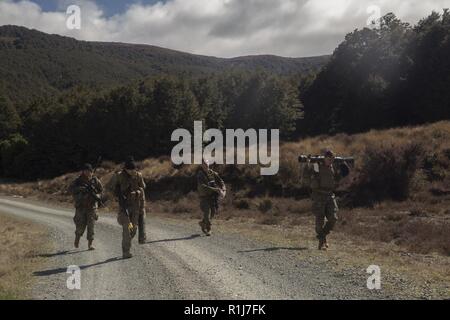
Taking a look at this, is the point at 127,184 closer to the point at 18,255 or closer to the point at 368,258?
the point at 18,255

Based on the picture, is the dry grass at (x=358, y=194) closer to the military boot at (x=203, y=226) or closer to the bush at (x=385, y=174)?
the bush at (x=385, y=174)

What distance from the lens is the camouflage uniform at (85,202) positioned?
12484 millimetres

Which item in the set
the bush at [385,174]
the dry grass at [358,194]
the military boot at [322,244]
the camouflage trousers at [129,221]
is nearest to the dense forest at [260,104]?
the dry grass at [358,194]

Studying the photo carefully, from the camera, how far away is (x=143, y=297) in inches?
305

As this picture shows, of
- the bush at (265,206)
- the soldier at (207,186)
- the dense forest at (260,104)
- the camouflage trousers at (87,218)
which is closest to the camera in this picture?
the camouflage trousers at (87,218)

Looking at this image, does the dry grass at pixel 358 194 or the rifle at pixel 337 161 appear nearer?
the rifle at pixel 337 161

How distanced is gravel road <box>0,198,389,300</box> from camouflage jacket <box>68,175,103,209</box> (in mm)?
1160

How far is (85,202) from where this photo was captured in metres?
12.7

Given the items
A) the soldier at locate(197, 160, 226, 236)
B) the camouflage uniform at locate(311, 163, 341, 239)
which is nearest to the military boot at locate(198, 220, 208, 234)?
the soldier at locate(197, 160, 226, 236)

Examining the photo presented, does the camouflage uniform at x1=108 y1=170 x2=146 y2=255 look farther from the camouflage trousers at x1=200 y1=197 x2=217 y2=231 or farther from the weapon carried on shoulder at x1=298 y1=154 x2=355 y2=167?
the weapon carried on shoulder at x1=298 y1=154 x2=355 y2=167

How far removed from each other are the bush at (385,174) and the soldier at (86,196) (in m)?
11.7

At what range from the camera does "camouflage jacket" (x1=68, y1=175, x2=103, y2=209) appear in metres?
12.5

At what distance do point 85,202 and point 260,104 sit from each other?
169 feet
